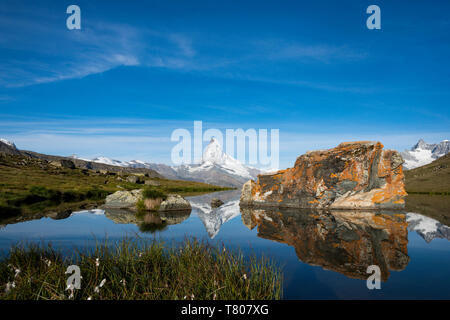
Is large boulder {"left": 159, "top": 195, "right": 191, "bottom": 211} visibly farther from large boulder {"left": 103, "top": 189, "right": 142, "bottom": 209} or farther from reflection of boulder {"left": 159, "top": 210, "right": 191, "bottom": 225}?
reflection of boulder {"left": 159, "top": 210, "right": 191, "bottom": 225}

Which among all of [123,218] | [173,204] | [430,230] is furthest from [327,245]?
[173,204]

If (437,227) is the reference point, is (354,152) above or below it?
above

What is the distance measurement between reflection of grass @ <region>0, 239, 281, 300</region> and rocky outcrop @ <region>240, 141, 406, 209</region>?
2133 centimetres

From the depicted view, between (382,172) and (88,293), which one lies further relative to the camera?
(382,172)

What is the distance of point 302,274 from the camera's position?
9430 mm

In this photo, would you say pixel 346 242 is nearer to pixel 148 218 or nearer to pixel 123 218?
pixel 148 218

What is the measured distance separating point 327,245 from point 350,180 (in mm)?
17612

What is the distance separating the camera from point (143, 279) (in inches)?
319

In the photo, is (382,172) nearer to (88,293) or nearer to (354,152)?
(354,152)

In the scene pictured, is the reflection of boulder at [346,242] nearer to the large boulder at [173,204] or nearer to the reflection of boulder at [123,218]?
the reflection of boulder at [123,218]

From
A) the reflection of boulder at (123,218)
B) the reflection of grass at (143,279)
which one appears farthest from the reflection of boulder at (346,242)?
the reflection of boulder at (123,218)

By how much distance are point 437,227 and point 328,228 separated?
25.4 feet

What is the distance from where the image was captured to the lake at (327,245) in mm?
8281
